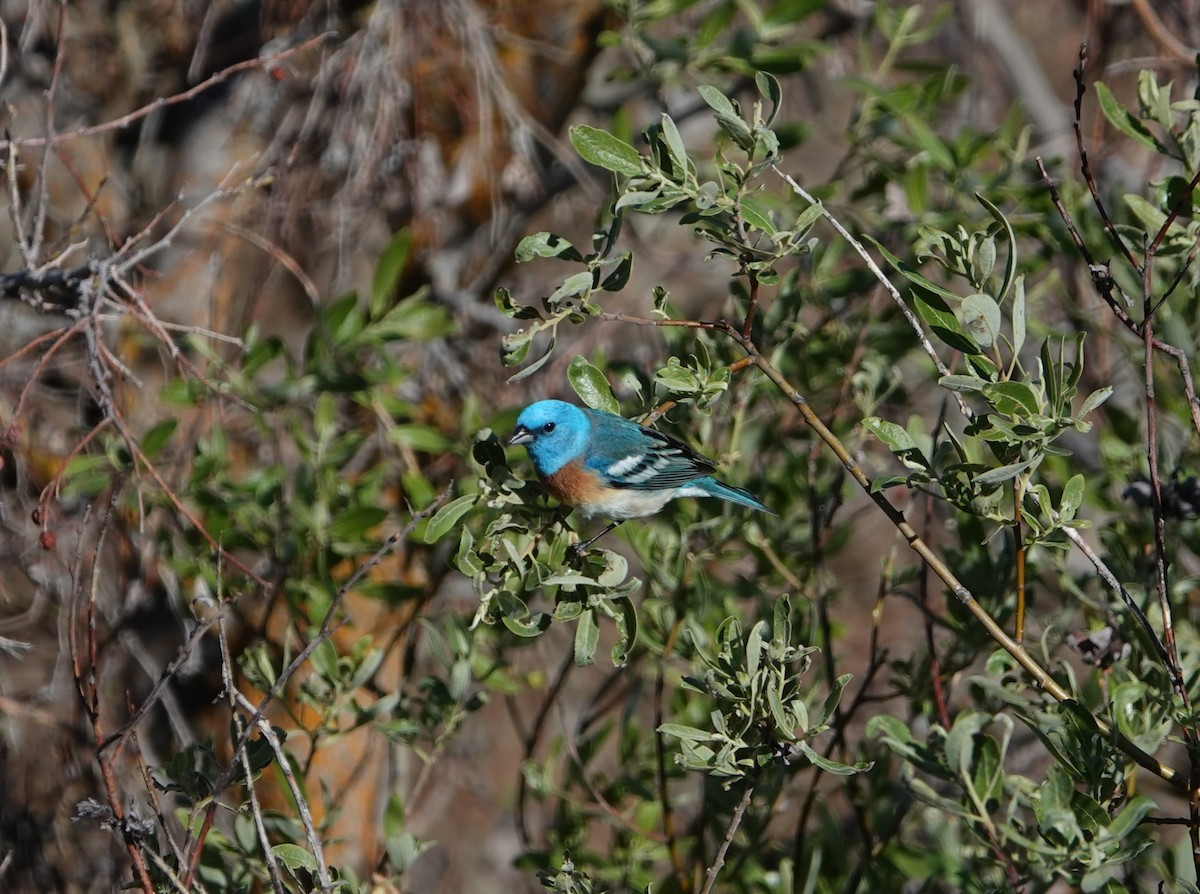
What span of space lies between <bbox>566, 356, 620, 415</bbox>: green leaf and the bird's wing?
58 cm

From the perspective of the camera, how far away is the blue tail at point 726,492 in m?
2.75

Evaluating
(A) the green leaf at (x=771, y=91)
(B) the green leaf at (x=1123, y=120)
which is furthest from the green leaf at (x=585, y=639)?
(B) the green leaf at (x=1123, y=120)

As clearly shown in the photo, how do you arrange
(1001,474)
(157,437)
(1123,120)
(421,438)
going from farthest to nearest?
(421,438) → (157,437) → (1123,120) → (1001,474)

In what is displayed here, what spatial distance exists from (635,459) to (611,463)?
0.21 feet

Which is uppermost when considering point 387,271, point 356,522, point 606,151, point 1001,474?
point 606,151

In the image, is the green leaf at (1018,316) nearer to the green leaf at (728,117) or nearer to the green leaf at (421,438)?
the green leaf at (728,117)

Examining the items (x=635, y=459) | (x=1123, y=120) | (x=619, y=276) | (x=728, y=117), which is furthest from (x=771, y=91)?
(x=635, y=459)

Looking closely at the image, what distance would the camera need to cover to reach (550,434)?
9.43ft

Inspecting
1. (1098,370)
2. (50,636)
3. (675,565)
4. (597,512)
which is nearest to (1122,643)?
(675,565)

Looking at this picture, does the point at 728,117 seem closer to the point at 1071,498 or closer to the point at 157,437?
the point at 1071,498

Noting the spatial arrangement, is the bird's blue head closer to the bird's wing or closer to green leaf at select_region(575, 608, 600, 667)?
the bird's wing

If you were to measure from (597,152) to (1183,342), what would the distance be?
167 cm

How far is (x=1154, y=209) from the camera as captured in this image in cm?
230

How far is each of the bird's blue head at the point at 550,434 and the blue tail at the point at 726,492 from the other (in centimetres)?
34
